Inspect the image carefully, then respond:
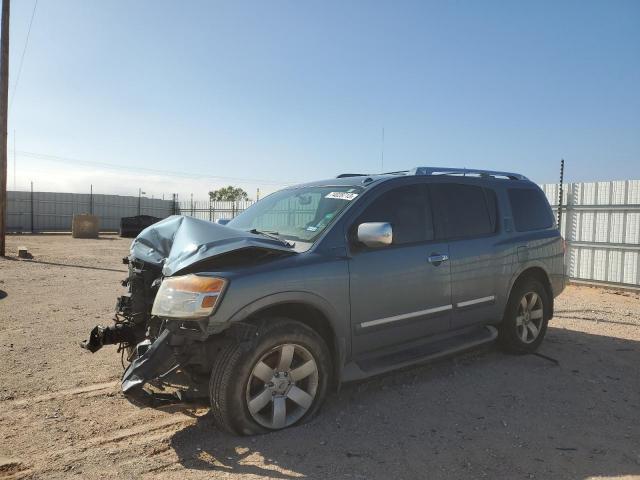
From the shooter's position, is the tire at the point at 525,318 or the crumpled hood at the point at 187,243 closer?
the crumpled hood at the point at 187,243

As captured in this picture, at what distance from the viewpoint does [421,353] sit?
4.09m

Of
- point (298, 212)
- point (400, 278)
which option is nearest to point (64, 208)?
point (298, 212)

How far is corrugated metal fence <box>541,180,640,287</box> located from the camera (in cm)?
1013

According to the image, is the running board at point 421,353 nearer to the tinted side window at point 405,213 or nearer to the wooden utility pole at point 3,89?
the tinted side window at point 405,213

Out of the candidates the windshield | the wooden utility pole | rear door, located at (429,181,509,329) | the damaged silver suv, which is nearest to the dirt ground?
the damaged silver suv

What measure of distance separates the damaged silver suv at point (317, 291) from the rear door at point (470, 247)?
0.02m

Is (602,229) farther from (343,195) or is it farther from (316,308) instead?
(316,308)

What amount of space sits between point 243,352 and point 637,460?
2565 millimetres

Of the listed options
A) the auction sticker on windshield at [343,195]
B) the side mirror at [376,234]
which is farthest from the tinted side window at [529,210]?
the side mirror at [376,234]

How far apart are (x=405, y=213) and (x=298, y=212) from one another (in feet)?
3.08

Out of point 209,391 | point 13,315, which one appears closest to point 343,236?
point 209,391

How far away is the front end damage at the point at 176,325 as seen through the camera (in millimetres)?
3082

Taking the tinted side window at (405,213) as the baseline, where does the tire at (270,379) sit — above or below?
below

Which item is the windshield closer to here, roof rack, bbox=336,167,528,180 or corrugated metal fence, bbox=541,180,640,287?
roof rack, bbox=336,167,528,180
